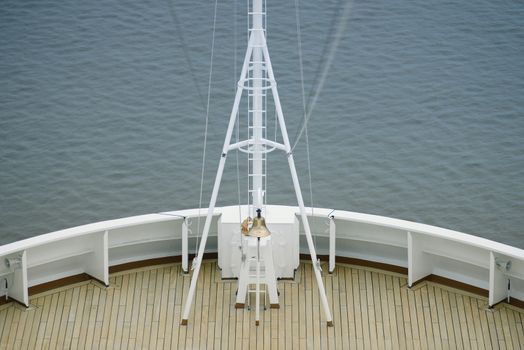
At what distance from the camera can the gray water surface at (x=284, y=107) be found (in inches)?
877

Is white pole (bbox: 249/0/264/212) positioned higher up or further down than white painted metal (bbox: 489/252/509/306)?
higher up

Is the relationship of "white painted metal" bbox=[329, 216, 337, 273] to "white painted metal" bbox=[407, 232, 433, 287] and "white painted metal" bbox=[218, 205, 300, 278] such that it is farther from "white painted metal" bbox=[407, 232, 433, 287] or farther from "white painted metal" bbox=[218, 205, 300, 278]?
"white painted metal" bbox=[407, 232, 433, 287]

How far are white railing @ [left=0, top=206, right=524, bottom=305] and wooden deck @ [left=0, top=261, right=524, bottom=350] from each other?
0.24 metres

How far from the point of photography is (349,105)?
2486 cm

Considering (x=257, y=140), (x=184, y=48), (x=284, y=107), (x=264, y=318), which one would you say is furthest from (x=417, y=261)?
(x=184, y=48)

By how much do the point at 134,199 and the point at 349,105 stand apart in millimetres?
5551

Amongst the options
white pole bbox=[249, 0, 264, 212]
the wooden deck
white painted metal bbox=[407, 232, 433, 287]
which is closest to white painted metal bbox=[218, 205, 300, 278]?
the wooden deck

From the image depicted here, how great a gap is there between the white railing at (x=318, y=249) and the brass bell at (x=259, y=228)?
166 centimetres

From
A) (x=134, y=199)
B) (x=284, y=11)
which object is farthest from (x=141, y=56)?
(x=134, y=199)

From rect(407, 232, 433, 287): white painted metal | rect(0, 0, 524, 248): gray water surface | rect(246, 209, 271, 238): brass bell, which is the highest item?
rect(0, 0, 524, 248): gray water surface

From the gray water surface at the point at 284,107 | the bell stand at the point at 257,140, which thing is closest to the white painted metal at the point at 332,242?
the bell stand at the point at 257,140

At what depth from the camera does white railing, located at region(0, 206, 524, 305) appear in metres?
14.1

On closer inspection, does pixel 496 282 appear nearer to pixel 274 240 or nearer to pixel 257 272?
pixel 274 240

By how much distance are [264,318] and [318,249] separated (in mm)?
1525
